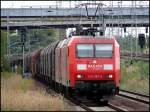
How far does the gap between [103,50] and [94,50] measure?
0.39m

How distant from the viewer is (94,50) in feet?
77.8

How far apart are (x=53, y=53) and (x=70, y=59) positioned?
23.6 feet

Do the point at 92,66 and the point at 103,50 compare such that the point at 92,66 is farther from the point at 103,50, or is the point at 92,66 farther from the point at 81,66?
the point at 103,50

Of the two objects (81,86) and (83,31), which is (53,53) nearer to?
(83,31)

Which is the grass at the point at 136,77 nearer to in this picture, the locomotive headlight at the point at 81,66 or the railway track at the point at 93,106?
the railway track at the point at 93,106

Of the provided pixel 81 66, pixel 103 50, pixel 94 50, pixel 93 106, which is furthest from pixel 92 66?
pixel 93 106

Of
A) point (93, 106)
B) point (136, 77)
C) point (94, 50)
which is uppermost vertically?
point (94, 50)

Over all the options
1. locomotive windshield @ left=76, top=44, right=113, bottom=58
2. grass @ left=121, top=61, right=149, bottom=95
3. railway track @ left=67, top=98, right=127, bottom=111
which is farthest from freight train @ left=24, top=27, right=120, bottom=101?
grass @ left=121, top=61, right=149, bottom=95

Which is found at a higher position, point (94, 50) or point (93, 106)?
point (94, 50)

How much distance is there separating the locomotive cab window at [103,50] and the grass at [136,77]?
9.11m

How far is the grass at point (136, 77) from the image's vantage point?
36188 millimetres

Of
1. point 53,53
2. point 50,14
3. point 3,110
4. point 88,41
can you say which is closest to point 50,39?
point 50,14

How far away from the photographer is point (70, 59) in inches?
916

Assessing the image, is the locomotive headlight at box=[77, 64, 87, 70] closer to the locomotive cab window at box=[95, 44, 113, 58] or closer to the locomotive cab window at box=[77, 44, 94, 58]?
the locomotive cab window at box=[77, 44, 94, 58]
